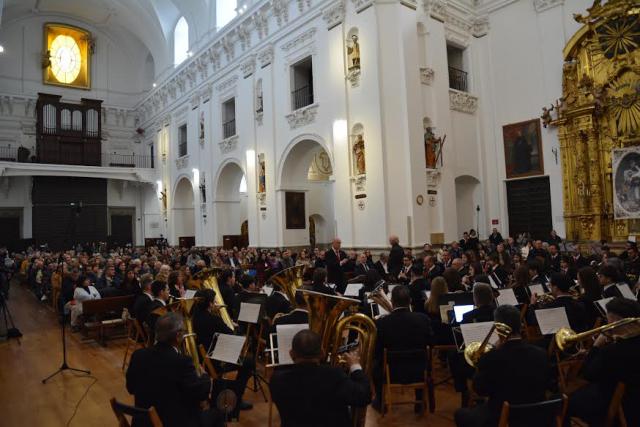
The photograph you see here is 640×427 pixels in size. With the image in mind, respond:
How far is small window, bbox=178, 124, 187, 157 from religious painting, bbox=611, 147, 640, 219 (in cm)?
1917

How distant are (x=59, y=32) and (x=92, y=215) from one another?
432 inches

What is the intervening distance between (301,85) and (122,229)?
675 inches

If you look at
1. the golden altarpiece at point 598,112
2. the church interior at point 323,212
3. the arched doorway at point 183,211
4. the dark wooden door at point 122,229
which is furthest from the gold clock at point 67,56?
the golden altarpiece at point 598,112

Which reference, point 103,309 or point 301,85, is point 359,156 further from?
point 103,309

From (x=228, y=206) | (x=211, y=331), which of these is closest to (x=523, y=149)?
(x=228, y=206)

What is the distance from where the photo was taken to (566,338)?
323cm

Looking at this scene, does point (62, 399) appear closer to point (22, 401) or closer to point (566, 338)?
point (22, 401)

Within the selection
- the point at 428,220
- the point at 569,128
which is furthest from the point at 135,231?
the point at 569,128

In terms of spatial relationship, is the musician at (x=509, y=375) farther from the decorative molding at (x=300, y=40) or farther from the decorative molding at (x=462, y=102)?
the decorative molding at (x=300, y=40)

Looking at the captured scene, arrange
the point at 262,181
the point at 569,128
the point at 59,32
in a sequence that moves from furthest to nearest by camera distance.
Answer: the point at 59,32 < the point at 262,181 < the point at 569,128

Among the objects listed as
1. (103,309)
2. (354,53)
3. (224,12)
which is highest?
(224,12)

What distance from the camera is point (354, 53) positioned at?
13383mm

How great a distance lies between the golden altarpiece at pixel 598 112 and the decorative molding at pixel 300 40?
762 centimetres

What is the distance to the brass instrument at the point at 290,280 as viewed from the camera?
18.7 feet
